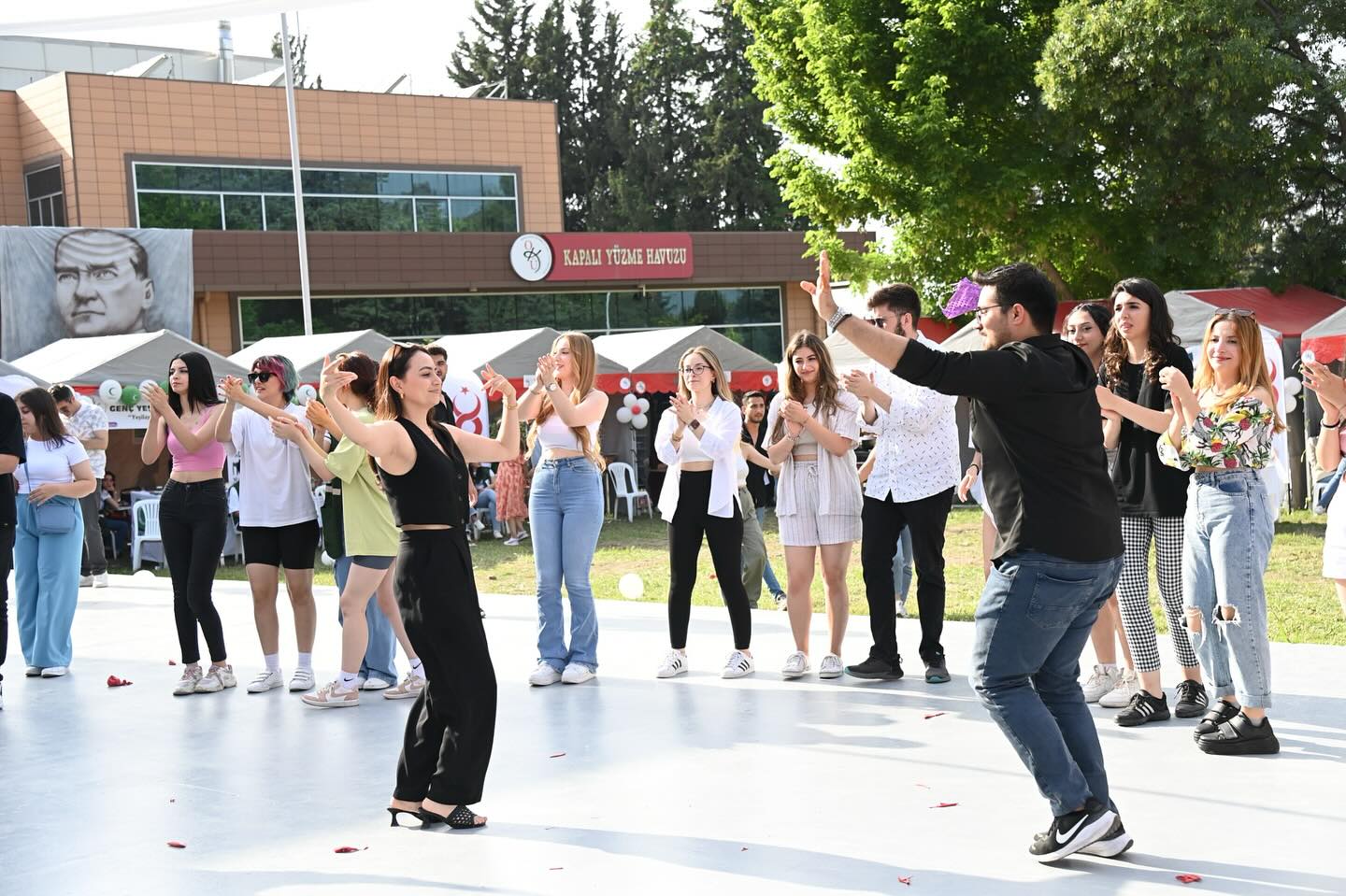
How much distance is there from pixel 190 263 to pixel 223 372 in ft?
40.2

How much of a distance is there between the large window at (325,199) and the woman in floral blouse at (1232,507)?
3108 cm

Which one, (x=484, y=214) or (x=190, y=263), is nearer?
(x=190, y=263)

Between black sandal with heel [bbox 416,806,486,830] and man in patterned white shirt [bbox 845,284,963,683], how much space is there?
279 cm

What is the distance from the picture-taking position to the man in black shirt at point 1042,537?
413 cm

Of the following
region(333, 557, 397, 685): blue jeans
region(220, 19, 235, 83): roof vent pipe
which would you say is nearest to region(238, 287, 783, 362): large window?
region(220, 19, 235, 83): roof vent pipe

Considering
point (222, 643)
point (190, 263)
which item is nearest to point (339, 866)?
point (222, 643)

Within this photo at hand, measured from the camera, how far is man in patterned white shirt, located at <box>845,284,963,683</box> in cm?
701

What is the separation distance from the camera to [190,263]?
27812 mm

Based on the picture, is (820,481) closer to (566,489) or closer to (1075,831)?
(566,489)

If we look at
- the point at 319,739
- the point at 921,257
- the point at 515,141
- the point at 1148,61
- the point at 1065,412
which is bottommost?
the point at 319,739

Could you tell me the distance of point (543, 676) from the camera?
7.47 m

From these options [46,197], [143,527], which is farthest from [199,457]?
[46,197]

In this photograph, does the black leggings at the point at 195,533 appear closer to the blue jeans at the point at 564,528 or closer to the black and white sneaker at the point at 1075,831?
the blue jeans at the point at 564,528

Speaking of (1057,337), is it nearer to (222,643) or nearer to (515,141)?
(222,643)
